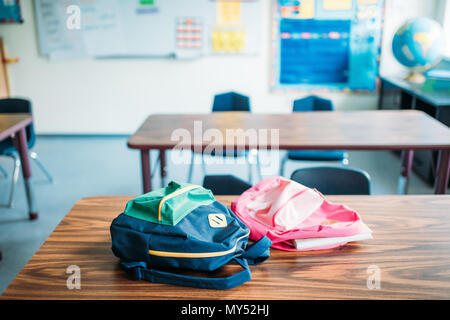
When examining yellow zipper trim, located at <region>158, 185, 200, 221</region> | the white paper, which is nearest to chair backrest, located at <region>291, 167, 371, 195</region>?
the white paper

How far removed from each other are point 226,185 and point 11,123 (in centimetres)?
160

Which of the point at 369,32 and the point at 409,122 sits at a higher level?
the point at 369,32

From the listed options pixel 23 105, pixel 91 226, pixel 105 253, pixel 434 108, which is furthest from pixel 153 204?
pixel 434 108

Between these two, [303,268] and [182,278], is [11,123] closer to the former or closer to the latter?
[182,278]

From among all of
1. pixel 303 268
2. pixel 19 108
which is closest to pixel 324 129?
pixel 303 268

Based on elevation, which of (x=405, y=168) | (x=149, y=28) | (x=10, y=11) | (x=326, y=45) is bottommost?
(x=405, y=168)

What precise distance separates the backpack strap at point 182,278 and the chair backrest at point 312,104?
2219mm

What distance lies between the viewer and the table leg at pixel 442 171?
7.20 feet

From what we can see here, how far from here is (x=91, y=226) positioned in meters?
1.36

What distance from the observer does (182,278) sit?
104cm

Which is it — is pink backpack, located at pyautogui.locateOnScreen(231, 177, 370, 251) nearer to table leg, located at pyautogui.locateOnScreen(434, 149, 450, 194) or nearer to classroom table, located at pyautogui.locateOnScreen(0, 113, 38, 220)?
table leg, located at pyautogui.locateOnScreen(434, 149, 450, 194)

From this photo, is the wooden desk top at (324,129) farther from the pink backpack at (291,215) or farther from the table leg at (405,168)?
the pink backpack at (291,215)
